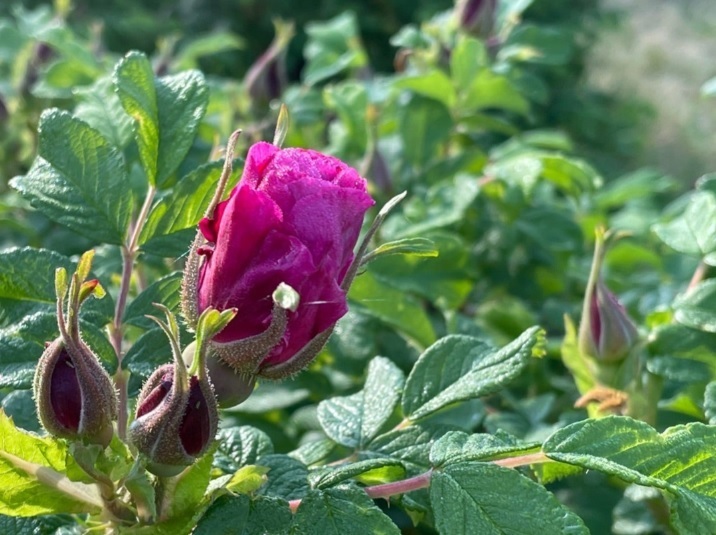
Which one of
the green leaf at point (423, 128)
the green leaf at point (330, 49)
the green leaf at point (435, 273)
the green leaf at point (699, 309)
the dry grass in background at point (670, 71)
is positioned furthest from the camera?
the dry grass in background at point (670, 71)

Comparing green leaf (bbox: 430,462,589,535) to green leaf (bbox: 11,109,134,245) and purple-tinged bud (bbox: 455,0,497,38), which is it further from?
purple-tinged bud (bbox: 455,0,497,38)

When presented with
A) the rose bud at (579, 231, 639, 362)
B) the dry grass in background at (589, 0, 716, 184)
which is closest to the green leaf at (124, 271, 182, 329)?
the rose bud at (579, 231, 639, 362)

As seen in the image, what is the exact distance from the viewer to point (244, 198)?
569 mm

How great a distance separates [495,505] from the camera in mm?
601

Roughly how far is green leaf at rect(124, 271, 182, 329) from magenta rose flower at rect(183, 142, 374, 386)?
0.14 meters

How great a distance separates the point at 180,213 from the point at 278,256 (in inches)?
9.6

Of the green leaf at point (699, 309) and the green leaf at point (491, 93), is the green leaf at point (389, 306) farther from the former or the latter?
the green leaf at point (491, 93)

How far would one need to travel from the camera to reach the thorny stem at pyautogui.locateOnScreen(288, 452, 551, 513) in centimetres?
65

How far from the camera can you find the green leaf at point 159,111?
798 millimetres

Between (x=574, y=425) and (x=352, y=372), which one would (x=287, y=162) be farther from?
(x=352, y=372)

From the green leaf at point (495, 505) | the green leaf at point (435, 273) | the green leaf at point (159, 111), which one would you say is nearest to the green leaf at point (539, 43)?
the green leaf at point (435, 273)

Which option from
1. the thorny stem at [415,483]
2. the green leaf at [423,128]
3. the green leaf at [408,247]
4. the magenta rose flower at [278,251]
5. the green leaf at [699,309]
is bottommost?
the green leaf at [423,128]

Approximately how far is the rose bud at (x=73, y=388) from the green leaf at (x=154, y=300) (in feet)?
0.47

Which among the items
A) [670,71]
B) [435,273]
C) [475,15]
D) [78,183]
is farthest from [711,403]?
[670,71]
